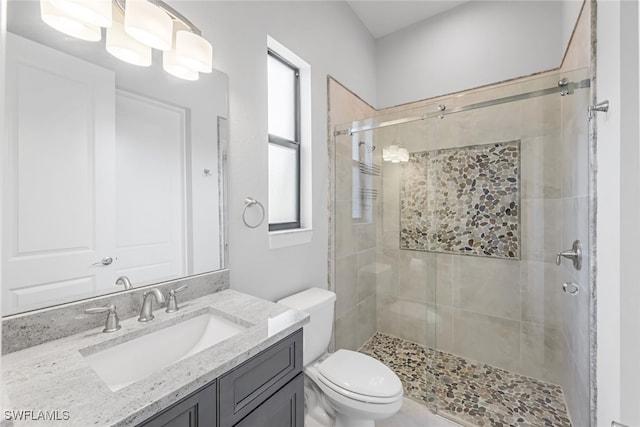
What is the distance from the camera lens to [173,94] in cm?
120

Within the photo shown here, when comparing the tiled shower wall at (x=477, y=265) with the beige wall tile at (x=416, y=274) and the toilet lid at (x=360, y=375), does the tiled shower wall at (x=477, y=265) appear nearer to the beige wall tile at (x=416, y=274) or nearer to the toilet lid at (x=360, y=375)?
Result: the beige wall tile at (x=416, y=274)

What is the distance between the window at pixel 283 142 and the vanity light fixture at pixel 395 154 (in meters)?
0.72

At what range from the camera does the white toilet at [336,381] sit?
1.31 metres

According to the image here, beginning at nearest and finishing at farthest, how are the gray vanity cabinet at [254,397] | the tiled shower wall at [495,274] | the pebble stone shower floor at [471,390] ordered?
the gray vanity cabinet at [254,397] < the pebble stone shower floor at [471,390] < the tiled shower wall at [495,274]

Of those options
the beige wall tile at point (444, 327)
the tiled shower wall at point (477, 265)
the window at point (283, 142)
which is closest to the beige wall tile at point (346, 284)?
the tiled shower wall at point (477, 265)

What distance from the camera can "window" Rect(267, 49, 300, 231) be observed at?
1811 millimetres

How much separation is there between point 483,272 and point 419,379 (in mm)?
957

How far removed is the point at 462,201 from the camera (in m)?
2.20

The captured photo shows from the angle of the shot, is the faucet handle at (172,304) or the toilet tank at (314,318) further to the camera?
the toilet tank at (314,318)

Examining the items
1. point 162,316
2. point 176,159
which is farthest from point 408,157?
point 162,316

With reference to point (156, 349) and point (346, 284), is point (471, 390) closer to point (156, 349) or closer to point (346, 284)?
point (346, 284)

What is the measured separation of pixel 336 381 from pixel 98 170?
1.40 metres

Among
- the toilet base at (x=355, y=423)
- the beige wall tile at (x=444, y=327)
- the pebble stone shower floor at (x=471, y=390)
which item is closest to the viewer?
the toilet base at (x=355, y=423)

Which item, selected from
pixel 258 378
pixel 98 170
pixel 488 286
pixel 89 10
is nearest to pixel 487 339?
pixel 488 286
